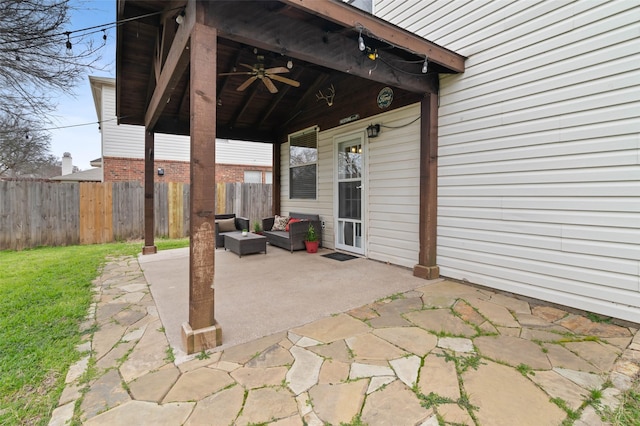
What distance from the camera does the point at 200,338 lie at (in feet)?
7.30

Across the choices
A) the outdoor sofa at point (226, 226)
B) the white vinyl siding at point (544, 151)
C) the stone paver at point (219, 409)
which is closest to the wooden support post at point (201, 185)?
the stone paver at point (219, 409)

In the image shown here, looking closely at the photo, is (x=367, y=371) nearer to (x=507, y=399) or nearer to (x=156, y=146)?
(x=507, y=399)

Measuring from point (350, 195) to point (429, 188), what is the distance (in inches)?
79.5

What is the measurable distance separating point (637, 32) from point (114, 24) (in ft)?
17.7

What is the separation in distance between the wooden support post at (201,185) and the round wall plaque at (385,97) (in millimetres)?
3323

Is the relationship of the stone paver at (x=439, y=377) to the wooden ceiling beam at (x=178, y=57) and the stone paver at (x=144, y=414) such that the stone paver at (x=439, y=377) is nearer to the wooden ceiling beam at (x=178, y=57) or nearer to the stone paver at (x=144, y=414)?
the stone paver at (x=144, y=414)

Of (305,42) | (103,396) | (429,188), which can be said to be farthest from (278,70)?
(103,396)

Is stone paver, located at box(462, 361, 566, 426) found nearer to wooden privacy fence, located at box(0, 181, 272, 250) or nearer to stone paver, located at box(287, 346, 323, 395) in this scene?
stone paver, located at box(287, 346, 323, 395)

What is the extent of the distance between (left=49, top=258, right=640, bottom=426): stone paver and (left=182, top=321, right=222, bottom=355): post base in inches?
3.4

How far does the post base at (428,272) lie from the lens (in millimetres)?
4066

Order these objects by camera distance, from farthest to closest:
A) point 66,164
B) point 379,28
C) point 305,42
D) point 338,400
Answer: point 66,164 < point 379,28 < point 305,42 < point 338,400

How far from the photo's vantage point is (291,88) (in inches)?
247

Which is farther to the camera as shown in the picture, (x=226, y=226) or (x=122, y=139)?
(x=122, y=139)

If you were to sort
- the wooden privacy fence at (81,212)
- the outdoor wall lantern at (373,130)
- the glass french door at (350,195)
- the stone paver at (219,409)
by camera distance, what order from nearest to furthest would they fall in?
the stone paver at (219,409) < the outdoor wall lantern at (373,130) < the glass french door at (350,195) < the wooden privacy fence at (81,212)
